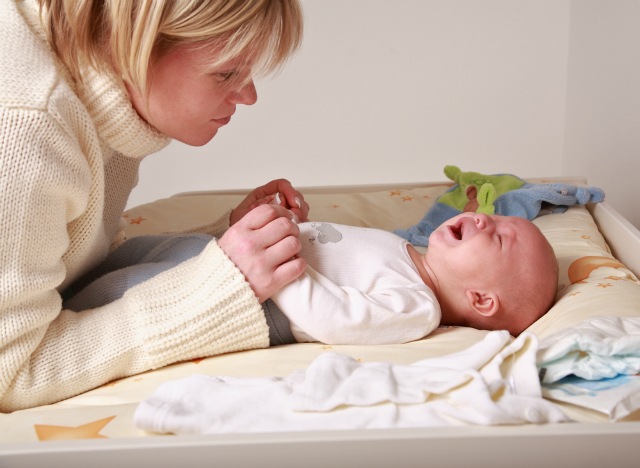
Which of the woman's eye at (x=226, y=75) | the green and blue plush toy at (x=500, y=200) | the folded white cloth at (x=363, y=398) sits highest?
the woman's eye at (x=226, y=75)

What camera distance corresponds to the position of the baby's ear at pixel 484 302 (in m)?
1.22

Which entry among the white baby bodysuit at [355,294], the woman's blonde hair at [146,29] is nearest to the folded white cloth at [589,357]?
the white baby bodysuit at [355,294]

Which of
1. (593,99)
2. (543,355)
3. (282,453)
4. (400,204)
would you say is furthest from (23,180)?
(593,99)

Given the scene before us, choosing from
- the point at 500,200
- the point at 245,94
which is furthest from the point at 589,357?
the point at 500,200

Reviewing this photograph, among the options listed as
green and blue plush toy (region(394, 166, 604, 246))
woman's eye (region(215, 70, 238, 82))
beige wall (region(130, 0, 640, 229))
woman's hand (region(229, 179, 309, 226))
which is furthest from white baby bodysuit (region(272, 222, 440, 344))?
beige wall (region(130, 0, 640, 229))

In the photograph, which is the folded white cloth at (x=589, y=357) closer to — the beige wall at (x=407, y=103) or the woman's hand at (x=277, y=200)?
the woman's hand at (x=277, y=200)

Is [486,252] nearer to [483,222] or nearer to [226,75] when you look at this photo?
[483,222]

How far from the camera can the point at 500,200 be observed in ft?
5.57

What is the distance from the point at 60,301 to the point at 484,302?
0.62 m

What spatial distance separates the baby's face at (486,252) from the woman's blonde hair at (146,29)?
16.8 inches

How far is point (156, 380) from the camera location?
3.37 ft

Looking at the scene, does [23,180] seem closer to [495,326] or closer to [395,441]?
[395,441]

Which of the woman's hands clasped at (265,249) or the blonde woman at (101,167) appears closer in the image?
the blonde woman at (101,167)

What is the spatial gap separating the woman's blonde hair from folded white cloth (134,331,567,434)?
41 cm
